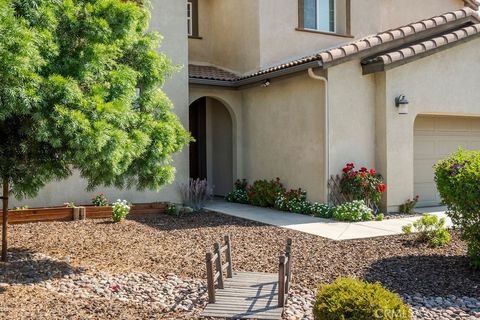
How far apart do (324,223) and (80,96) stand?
674 cm

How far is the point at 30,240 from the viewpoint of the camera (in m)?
8.53

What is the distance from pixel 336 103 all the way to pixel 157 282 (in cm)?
728

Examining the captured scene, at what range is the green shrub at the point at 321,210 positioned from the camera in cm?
1145

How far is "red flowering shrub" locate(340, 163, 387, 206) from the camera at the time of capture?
11547 mm

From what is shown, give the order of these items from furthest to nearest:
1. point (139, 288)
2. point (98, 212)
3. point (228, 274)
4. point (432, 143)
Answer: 1. point (432, 143)
2. point (98, 212)
3. point (228, 274)
4. point (139, 288)

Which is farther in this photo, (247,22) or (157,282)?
(247,22)

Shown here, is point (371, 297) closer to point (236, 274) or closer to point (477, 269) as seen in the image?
point (236, 274)

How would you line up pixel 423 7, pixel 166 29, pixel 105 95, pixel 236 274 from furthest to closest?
pixel 423 7 → pixel 166 29 → pixel 236 274 → pixel 105 95

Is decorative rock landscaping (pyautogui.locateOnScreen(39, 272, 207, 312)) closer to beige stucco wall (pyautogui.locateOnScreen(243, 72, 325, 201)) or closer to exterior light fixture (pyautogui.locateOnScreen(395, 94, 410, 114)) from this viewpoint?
beige stucco wall (pyautogui.locateOnScreen(243, 72, 325, 201))

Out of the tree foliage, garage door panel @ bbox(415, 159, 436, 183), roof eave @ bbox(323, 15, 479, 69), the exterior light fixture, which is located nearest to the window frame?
roof eave @ bbox(323, 15, 479, 69)

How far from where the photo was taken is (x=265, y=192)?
1336cm

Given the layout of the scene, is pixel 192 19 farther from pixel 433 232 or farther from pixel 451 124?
pixel 433 232

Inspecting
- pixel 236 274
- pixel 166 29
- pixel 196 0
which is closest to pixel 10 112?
pixel 236 274

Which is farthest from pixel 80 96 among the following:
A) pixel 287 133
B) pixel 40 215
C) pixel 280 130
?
pixel 280 130
